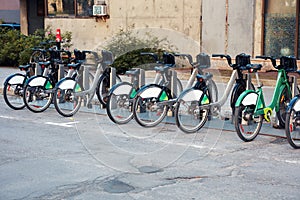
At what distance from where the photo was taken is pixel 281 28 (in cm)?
1720

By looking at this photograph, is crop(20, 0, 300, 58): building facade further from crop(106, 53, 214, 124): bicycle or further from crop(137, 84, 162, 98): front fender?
crop(137, 84, 162, 98): front fender

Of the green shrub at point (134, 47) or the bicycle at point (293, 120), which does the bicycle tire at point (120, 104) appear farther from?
the green shrub at point (134, 47)

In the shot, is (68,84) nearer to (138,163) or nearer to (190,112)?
(190,112)

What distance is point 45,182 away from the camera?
6.80 m

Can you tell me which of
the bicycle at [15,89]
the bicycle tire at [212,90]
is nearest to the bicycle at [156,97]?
the bicycle tire at [212,90]

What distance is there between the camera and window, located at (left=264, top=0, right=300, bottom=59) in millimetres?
16859

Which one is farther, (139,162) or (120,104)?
(120,104)

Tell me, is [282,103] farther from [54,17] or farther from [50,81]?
[54,17]

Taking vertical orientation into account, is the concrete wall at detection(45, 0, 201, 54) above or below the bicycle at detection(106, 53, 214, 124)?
above

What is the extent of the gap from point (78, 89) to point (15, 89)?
150 centimetres

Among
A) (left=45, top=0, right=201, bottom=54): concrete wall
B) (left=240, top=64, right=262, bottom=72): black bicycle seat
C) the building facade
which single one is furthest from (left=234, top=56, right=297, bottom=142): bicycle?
(left=45, top=0, right=201, bottom=54): concrete wall

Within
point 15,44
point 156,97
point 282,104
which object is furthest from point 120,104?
point 15,44

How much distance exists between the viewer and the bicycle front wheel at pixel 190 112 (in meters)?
9.38

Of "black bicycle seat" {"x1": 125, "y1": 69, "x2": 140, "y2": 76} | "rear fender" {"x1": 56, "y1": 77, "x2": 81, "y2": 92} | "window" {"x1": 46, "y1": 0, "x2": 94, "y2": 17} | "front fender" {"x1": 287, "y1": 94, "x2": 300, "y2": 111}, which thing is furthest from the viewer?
"window" {"x1": 46, "y1": 0, "x2": 94, "y2": 17}
